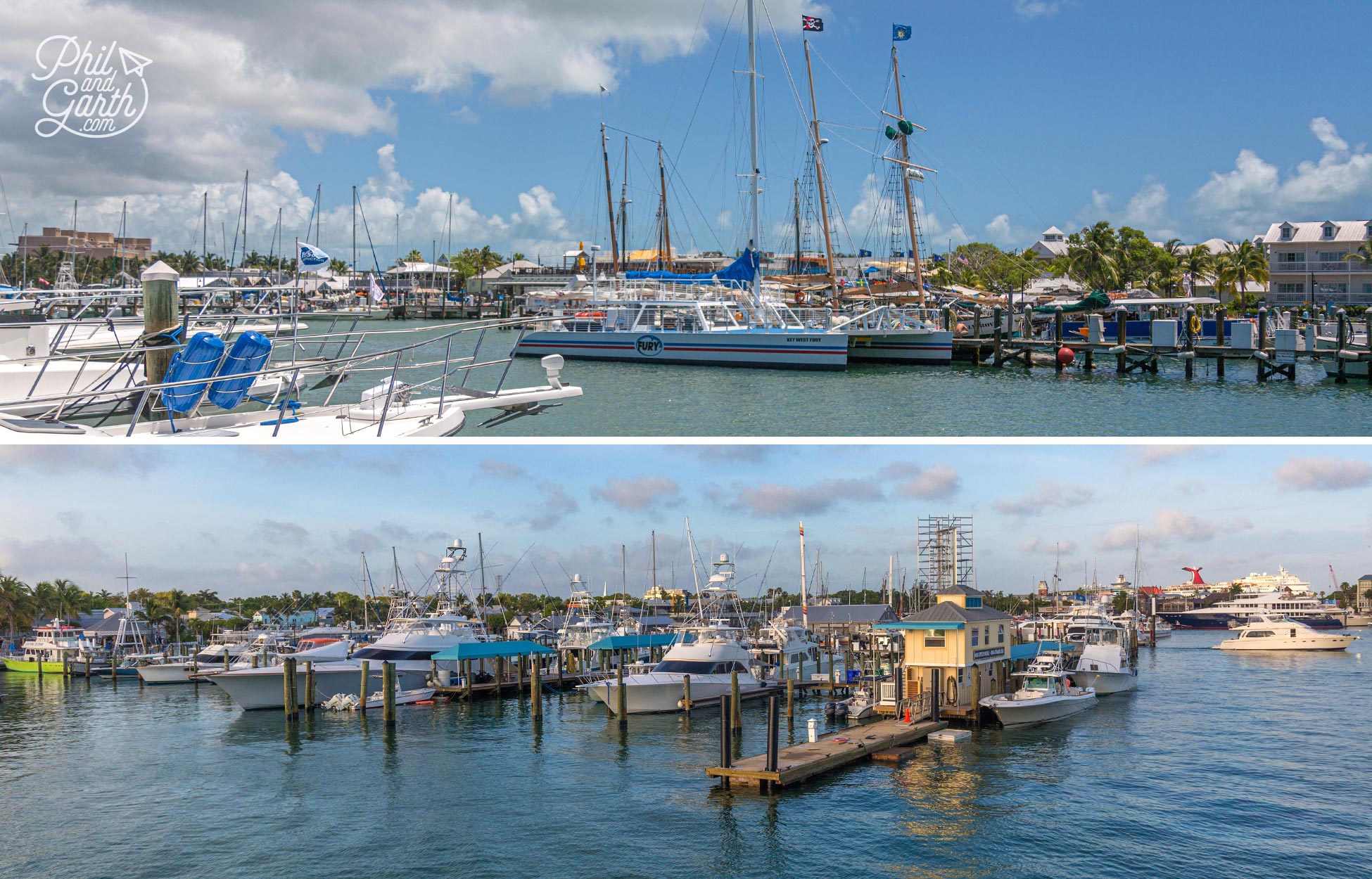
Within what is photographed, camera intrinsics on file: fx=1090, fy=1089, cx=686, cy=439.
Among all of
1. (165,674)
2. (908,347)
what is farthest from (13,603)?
(908,347)

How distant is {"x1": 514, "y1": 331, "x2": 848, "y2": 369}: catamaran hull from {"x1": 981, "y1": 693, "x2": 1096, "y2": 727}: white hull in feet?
62.7

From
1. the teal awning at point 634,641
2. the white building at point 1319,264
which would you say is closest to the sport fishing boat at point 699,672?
the teal awning at point 634,641

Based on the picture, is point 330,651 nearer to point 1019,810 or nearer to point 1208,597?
point 1019,810

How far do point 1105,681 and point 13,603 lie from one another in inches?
3129

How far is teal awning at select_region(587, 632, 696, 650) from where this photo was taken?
162 feet

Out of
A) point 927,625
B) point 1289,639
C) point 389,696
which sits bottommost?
point 1289,639

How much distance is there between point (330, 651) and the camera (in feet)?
147

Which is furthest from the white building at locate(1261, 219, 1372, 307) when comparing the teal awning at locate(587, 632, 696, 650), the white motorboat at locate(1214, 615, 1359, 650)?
the teal awning at locate(587, 632, 696, 650)

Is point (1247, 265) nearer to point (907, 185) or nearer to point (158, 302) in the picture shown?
point (907, 185)

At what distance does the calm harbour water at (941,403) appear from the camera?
3662cm

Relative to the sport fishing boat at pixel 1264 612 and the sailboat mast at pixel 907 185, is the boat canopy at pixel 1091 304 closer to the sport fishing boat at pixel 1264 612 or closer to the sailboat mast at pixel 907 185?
the sailboat mast at pixel 907 185

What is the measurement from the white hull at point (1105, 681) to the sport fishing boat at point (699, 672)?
13.0 m

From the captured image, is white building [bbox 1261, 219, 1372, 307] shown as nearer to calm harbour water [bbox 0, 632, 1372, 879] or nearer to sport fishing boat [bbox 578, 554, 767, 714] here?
calm harbour water [bbox 0, 632, 1372, 879]

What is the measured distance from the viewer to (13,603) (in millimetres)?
84000
